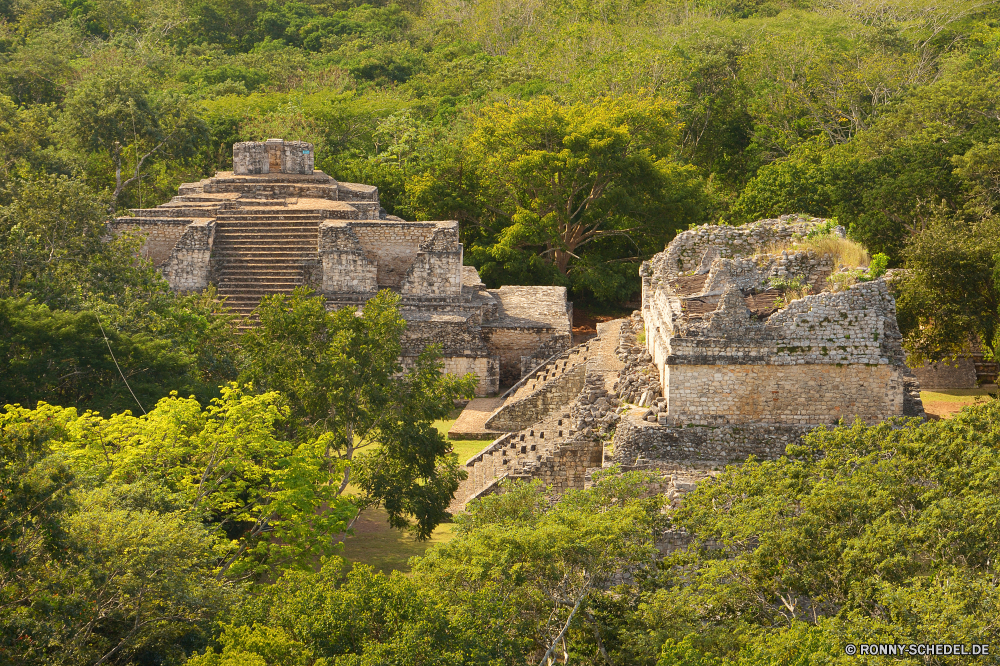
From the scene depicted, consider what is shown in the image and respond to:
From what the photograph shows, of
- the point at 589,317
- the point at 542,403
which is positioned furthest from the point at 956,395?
the point at 589,317

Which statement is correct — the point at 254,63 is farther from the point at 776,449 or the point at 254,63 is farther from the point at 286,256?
the point at 776,449

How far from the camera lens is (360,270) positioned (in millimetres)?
24969

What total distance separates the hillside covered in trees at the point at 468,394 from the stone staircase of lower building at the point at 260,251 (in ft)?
8.91

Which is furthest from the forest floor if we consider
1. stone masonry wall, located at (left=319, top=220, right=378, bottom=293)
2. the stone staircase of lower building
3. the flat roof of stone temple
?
the stone staircase of lower building

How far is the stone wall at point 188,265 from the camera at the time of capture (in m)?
25.0

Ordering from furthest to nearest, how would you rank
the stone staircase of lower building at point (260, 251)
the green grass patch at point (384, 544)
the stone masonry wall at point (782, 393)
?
1. the stone staircase of lower building at point (260, 251)
2. the green grass patch at point (384, 544)
3. the stone masonry wall at point (782, 393)

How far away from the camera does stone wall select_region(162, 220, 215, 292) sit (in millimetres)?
24969

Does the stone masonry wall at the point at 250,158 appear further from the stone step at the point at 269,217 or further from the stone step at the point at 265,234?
the stone step at the point at 265,234

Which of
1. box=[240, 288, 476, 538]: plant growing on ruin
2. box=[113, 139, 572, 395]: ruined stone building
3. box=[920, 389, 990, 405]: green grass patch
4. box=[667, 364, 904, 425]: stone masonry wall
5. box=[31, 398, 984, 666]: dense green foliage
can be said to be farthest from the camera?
box=[113, 139, 572, 395]: ruined stone building

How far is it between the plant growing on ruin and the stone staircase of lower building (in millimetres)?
9774

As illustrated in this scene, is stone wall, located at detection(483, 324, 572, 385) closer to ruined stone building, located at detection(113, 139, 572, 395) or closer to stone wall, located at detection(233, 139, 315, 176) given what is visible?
ruined stone building, located at detection(113, 139, 572, 395)

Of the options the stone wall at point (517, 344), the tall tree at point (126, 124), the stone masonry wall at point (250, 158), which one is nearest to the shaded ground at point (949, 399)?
the stone wall at point (517, 344)

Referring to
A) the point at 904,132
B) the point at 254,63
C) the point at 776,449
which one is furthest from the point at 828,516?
the point at 254,63

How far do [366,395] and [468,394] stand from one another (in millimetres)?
1559
